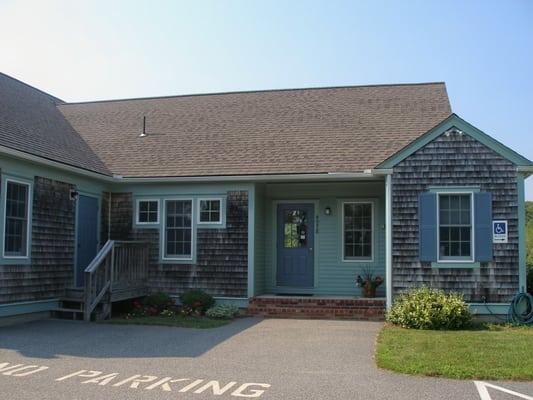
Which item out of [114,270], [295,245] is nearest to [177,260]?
[114,270]

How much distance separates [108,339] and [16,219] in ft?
11.7

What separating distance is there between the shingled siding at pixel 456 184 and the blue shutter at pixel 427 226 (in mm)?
109

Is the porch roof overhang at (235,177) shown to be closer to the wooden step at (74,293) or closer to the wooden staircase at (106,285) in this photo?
the wooden staircase at (106,285)

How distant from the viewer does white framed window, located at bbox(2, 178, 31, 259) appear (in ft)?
39.2

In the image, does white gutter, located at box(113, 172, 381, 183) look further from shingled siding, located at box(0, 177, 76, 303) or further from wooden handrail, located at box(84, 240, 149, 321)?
shingled siding, located at box(0, 177, 76, 303)

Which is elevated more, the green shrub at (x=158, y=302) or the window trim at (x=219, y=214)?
the window trim at (x=219, y=214)

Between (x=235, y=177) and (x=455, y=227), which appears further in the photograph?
(x=235, y=177)

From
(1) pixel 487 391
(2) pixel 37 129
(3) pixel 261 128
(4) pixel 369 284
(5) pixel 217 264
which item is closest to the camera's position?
(1) pixel 487 391

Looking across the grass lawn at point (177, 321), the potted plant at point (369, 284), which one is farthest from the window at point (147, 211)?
the potted plant at point (369, 284)

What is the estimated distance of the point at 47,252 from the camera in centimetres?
1309

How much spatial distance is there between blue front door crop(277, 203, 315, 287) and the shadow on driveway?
2963 mm

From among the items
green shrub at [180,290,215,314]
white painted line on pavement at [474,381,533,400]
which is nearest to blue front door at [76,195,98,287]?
green shrub at [180,290,215,314]

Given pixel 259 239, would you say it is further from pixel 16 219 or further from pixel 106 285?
pixel 16 219

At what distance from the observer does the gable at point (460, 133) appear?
12.5m
